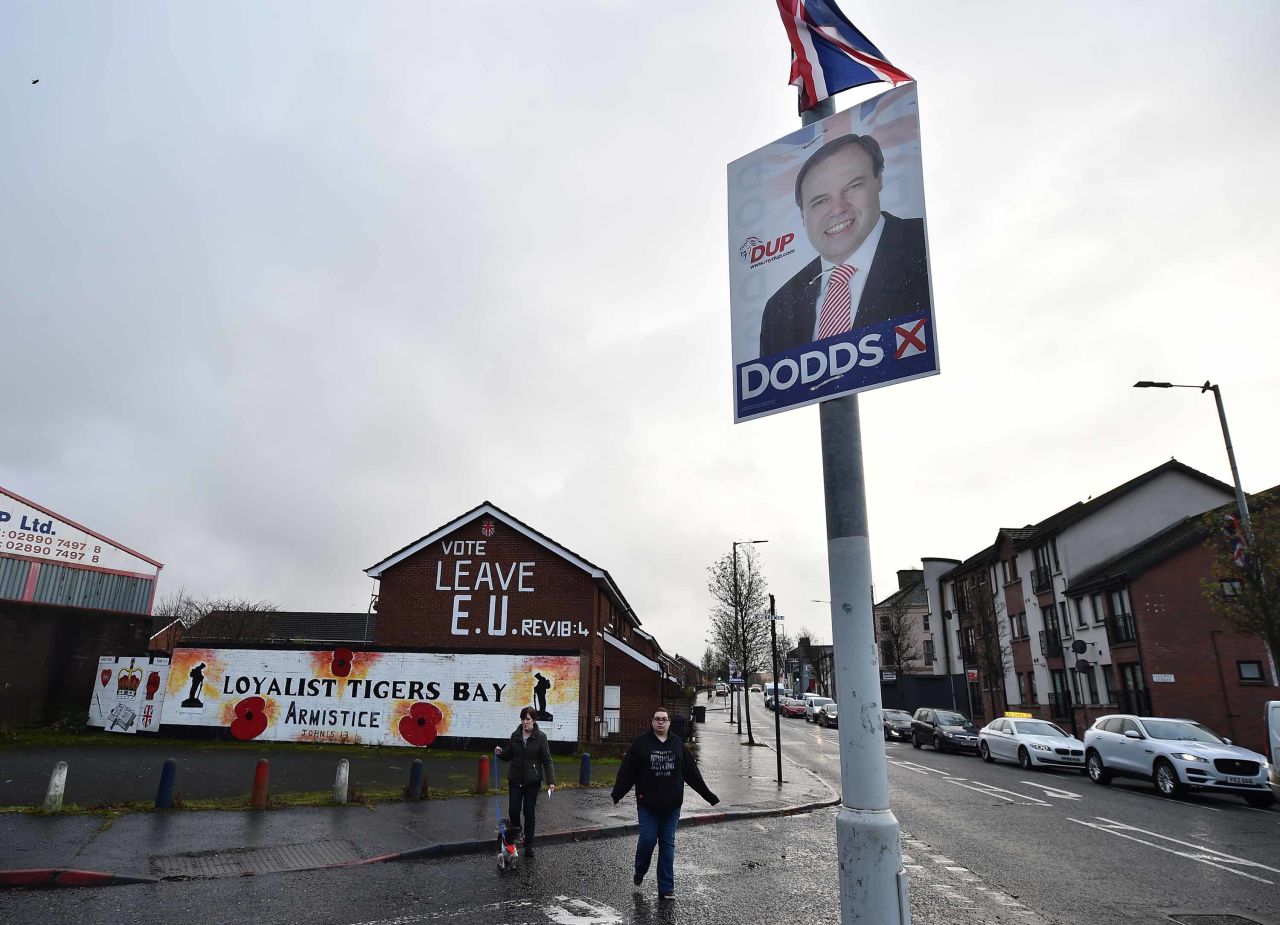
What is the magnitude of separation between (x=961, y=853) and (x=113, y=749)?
66.1 ft

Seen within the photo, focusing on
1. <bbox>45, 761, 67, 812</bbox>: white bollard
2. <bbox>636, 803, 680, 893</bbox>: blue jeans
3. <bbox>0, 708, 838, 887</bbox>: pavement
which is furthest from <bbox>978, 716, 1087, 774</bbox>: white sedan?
<bbox>45, 761, 67, 812</bbox>: white bollard

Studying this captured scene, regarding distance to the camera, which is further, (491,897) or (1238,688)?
(1238,688)

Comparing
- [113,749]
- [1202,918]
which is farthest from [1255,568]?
[113,749]

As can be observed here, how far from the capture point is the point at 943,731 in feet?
96.5

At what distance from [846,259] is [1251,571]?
19.1m

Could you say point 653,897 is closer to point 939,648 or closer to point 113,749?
point 113,749

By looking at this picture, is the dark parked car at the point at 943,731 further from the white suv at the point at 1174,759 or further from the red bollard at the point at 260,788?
the red bollard at the point at 260,788

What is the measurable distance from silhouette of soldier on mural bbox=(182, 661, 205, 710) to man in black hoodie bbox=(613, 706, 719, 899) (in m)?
20.2

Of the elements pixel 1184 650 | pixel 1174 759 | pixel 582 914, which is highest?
pixel 1184 650

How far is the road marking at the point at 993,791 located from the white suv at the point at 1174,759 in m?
2.86

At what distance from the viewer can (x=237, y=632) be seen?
5625 cm

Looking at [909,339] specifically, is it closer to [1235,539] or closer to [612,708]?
[1235,539]

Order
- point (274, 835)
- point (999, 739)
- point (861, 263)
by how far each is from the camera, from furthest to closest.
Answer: point (999, 739), point (274, 835), point (861, 263)

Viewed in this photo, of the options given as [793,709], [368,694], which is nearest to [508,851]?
[368,694]
